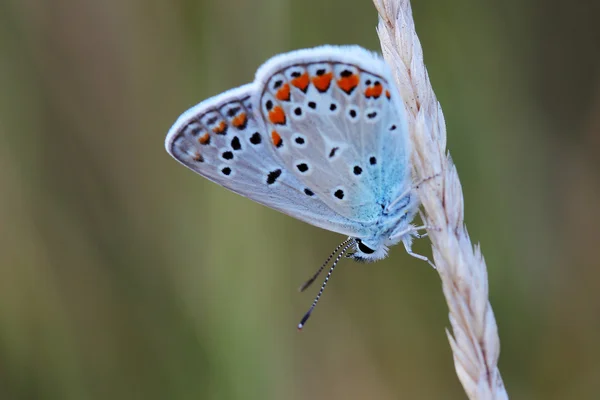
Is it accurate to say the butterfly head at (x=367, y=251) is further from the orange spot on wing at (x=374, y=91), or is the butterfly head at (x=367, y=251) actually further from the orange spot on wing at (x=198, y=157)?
the orange spot on wing at (x=198, y=157)

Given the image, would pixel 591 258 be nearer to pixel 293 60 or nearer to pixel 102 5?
pixel 293 60

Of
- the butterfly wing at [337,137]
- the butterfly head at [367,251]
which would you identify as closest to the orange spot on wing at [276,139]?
the butterfly wing at [337,137]

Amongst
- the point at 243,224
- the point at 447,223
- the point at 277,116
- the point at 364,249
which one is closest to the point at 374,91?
the point at 277,116

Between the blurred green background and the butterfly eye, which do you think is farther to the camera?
the blurred green background

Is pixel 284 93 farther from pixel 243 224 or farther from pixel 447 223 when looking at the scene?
pixel 447 223

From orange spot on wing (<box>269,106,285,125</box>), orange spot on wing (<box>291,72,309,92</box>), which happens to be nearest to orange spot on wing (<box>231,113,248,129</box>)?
orange spot on wing (<box>269,106,285,125</box>)

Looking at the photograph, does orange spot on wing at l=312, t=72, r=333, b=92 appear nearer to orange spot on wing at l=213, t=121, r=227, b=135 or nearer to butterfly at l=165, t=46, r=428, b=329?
butterfly at l=165, t=46, r=428, b=329

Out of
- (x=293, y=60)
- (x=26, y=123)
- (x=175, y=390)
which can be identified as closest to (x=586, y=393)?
(x=175, y=390)
